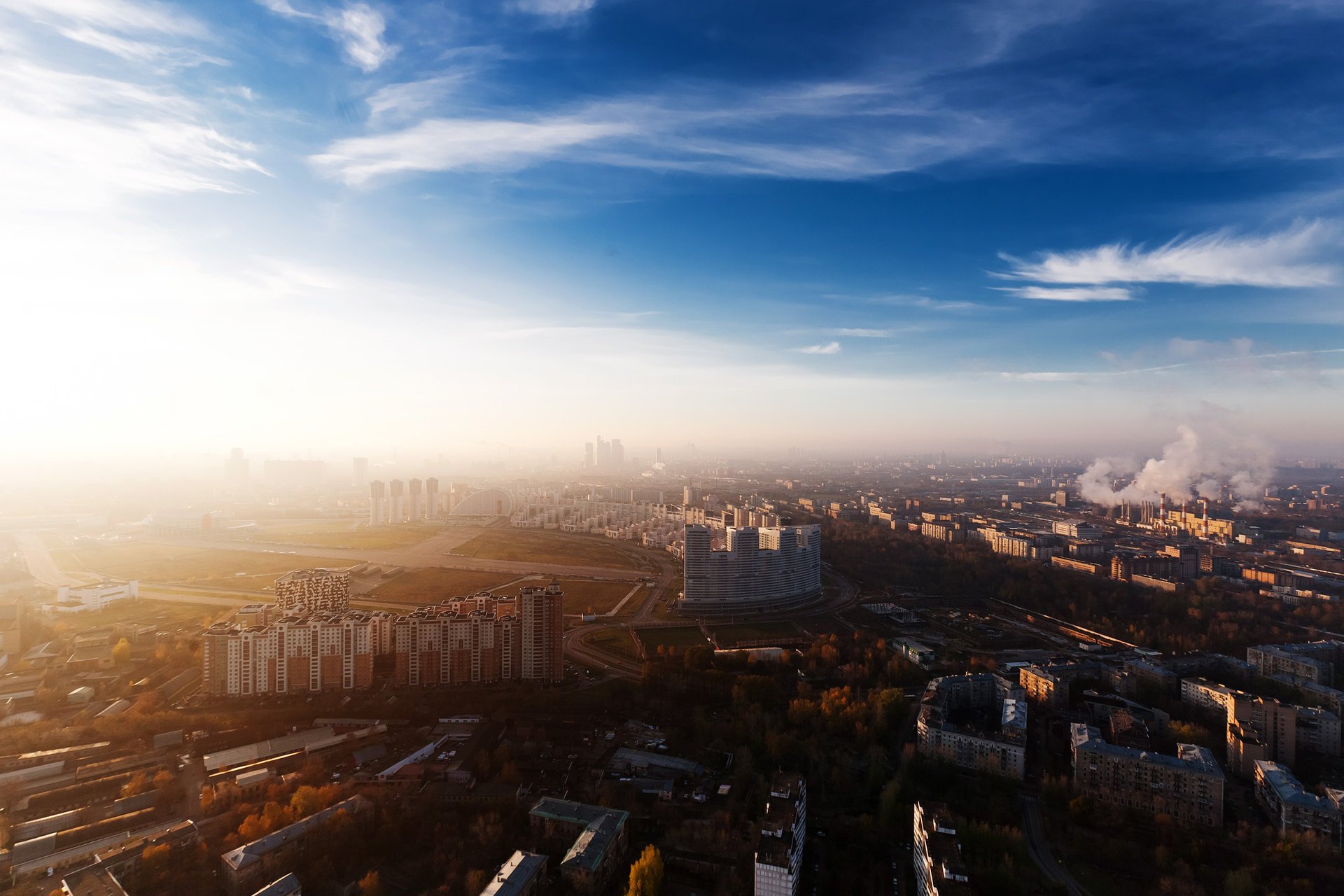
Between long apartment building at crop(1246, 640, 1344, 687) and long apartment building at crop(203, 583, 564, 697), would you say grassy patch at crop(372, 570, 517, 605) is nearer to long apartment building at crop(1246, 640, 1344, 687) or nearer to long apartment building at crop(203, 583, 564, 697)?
long apartment building at crop(203, 583, 564, 697)

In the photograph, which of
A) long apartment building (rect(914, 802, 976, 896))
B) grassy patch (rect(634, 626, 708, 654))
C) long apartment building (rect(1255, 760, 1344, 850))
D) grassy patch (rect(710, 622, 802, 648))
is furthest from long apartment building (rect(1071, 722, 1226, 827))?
grassy patch (rect(634, 626, 708, 654))

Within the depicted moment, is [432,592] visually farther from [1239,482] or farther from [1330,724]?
[1239,482]

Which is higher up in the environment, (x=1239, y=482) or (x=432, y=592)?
(x=1239, y=482)

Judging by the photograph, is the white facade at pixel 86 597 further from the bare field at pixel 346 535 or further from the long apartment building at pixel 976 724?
the long apartment building at pixel 976 724

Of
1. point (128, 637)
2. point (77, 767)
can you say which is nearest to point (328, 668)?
point (77, 767)

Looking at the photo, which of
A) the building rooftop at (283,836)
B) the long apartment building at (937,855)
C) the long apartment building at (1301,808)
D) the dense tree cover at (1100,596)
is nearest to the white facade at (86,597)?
the building rooftop at (283,836)

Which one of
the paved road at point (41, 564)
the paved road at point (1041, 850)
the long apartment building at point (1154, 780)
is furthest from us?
the paved road at point (41, 564)
